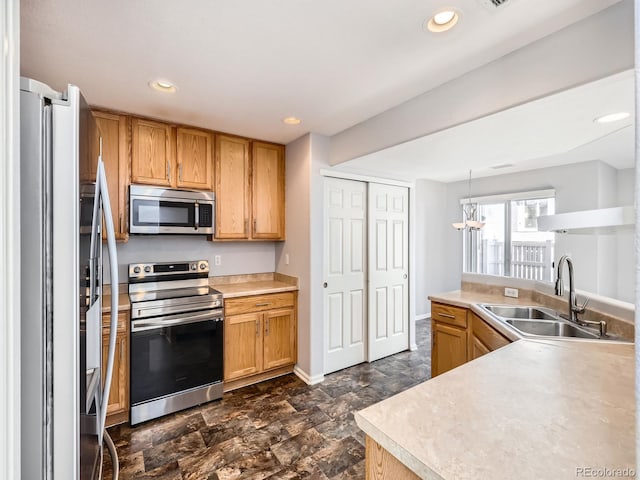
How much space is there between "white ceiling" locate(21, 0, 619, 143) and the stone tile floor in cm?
248

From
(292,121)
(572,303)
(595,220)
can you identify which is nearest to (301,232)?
(292,121)

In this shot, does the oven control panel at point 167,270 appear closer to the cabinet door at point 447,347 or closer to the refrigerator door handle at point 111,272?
the refrigerator door handle at point 111,272

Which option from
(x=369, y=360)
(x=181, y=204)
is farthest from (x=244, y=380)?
(x=181, y=204)

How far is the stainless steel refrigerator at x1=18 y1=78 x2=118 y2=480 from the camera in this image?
28.6 inches

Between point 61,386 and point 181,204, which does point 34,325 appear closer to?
point 61,386

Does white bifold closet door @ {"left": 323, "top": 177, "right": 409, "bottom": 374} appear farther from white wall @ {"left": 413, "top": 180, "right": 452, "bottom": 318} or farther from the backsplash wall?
white wall @ {"left": 413, "top": 180, "right": 452, "bottom": 318}

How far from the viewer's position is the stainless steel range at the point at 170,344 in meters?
2.33

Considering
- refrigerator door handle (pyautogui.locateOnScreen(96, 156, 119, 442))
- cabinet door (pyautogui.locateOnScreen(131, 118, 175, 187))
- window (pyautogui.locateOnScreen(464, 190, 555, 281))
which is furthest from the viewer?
window (pyautogui.locateOnScreen(464, 190, 555, 281))

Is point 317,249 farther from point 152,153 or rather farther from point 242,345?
point 152,153

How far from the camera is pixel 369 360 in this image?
3.49 meters

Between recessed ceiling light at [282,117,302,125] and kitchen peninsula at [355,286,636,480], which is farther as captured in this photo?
recessed ceiling light at [282,117,302,125]

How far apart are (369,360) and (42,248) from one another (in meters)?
3.32

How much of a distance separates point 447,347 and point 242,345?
185 centimetres

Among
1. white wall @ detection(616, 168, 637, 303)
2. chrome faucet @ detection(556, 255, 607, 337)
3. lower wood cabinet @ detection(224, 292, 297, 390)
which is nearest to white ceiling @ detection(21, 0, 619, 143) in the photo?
white wall @ detection(616, 168, 637, 303)
